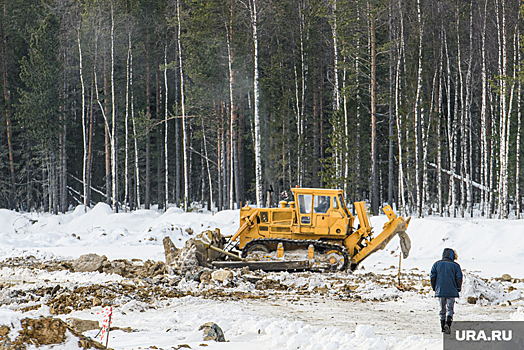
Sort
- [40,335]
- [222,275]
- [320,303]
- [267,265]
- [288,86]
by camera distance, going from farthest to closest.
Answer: [288,86]
[267,265]
[222,275]
[320,303]
[40,335]

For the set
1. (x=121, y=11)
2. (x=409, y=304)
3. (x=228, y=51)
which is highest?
(x=121, y=11)

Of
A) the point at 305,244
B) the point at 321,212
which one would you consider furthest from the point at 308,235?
the point at 321,212

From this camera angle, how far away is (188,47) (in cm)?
2798

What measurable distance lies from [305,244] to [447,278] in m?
6.87

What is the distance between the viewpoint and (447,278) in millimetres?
7254

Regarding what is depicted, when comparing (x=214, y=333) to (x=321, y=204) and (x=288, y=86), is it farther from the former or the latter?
(x=288, y=86)

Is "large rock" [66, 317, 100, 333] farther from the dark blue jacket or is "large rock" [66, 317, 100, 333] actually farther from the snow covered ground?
the dark blue jacket

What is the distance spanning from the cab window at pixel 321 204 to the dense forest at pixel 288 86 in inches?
254

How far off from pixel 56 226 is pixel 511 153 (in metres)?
23.0

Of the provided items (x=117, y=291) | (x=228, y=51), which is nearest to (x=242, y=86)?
(x=228, y=51)

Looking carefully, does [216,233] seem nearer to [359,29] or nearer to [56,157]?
[359,29]

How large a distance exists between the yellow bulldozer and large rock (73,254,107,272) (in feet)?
9.99

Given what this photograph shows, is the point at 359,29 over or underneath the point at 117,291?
over

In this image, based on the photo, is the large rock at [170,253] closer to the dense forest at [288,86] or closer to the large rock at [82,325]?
the large rock at [82,325]
